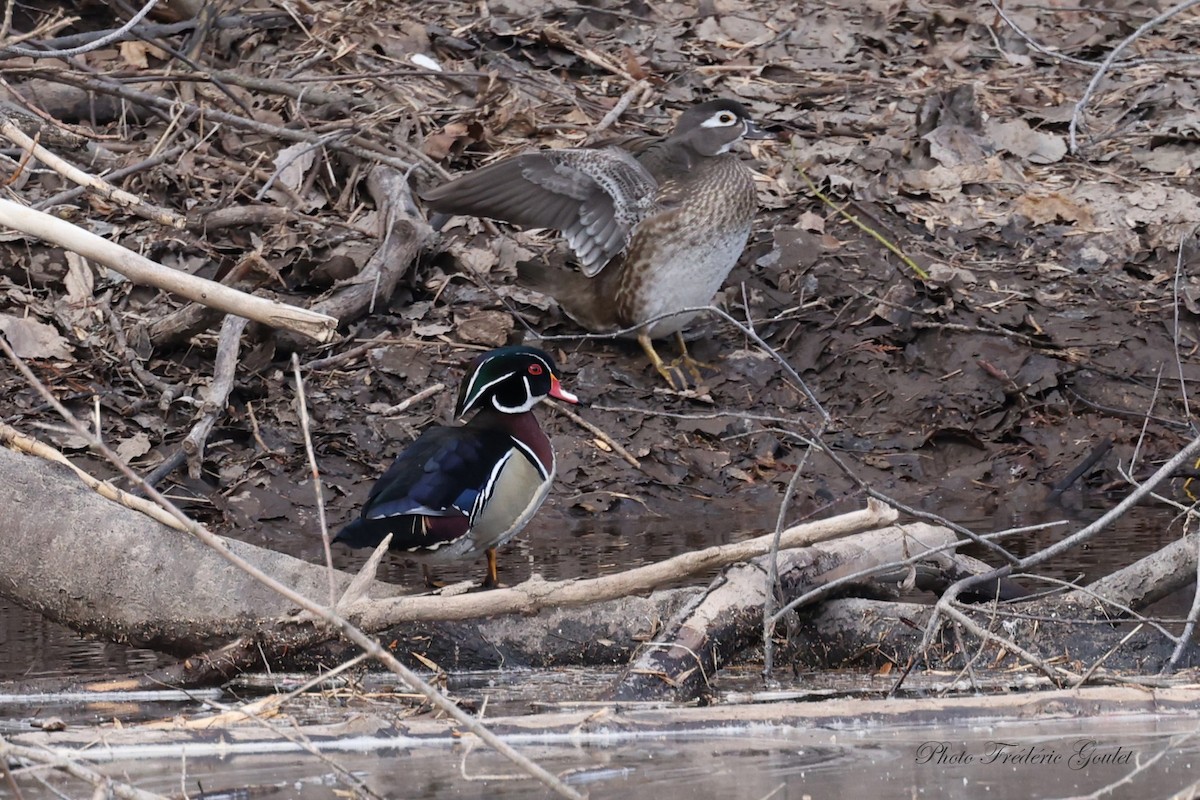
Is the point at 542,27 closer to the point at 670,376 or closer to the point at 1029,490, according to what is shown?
the point at 670,376

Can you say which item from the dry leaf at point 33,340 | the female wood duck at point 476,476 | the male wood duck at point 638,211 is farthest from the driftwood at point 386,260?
the female wood duck at point 476,476

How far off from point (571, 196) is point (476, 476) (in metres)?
2.50

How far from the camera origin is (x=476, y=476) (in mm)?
4539

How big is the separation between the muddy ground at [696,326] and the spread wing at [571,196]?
532 mm

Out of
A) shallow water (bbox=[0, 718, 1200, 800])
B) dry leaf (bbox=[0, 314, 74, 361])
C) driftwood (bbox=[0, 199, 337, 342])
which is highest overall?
driftwood (bbox=[0, 199, 337, 342])

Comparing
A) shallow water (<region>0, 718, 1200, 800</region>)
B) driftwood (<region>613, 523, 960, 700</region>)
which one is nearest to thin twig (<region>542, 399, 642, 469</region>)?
driftwood (<region>613, 523, 960, 700</region>)

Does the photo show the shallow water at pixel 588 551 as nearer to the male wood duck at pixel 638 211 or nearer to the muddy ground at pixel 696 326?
the muddy ground at pixel 696 326

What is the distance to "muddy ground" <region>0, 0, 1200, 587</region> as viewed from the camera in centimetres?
658

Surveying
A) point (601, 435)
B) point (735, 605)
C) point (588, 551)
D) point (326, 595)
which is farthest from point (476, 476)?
point (601, 435)

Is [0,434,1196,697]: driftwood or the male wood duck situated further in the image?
the male wood duck

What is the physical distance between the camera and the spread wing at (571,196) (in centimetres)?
658

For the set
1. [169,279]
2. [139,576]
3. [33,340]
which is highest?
[169,279]

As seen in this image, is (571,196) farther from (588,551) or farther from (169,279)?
(169,279)

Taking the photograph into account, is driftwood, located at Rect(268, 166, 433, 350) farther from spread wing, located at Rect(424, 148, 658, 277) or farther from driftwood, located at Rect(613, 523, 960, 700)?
driftwood, located at Rect(613, 523, 960, 700)
